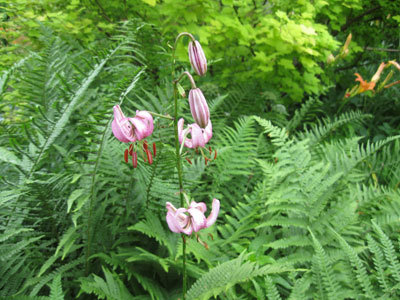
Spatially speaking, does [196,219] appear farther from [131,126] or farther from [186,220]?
[131,126]

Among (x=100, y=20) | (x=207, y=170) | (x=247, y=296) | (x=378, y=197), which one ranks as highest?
(x=100, y=20)

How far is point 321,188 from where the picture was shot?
1.52m

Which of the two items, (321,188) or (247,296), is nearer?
(247,296)

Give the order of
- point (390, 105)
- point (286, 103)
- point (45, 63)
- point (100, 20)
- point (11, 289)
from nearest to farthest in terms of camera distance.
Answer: point (11, 289) < point (45, 63) < point (100, 20) < point (286, 103) < point (390, 105)

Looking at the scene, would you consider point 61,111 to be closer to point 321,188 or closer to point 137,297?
point 137,297

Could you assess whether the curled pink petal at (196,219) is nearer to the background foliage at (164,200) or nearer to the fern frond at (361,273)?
the background foliage at (164,200)

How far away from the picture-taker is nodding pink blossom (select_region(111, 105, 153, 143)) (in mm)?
807

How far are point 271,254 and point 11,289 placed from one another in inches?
44.8

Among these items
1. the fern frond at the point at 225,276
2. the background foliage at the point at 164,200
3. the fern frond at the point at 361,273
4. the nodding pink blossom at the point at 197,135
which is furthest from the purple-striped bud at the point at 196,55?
the fern frond at the point at 361,273

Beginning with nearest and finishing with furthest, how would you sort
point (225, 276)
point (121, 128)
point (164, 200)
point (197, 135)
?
point (121, 128), point (197, 135), point (225, 276), point (164, 200)

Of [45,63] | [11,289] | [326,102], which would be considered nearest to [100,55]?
[45,63]

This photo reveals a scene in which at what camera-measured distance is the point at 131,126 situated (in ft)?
2.71

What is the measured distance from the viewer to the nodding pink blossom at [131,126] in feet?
2.65

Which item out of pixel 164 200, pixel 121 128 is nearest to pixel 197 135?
pixel 121 128
